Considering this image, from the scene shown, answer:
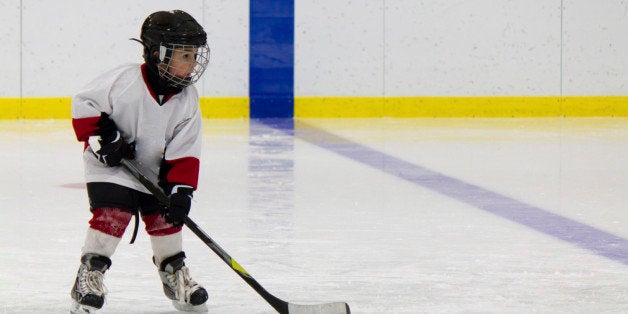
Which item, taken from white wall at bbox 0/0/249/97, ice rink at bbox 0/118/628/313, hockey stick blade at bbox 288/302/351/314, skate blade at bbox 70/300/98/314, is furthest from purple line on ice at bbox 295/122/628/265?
white wall at bbox 0/0/249/97

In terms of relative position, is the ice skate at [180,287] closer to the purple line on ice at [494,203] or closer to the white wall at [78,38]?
the purple line on ice at [494,203]

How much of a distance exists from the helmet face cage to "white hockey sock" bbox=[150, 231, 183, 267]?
401 mm

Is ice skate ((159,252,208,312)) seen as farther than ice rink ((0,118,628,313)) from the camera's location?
No

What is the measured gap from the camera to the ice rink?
312cm

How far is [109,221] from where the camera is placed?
2826 millimetres

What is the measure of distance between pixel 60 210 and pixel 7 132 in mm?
3628

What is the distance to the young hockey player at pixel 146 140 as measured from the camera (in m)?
2.79

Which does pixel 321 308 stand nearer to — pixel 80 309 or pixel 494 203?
pixel 80 309

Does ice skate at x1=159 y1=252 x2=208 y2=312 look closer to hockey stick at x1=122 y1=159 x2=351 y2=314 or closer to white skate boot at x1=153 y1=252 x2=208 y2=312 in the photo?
white skate boot at x1=153 y1=252 x2=208 y2=312

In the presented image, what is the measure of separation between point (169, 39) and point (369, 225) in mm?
1712

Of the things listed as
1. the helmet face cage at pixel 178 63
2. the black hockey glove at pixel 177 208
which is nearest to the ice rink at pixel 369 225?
the black hockey glove at pixel 177 208

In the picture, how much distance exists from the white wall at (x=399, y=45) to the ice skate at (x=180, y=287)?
251 inches

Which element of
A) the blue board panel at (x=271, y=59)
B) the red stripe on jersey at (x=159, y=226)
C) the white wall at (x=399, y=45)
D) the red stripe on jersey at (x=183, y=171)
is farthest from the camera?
the blue board panel at (x=271, y=59)

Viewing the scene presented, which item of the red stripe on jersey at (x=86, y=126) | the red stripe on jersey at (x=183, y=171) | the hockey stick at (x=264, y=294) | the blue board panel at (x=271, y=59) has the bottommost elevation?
the hockey stick at (x=264, y=294)
